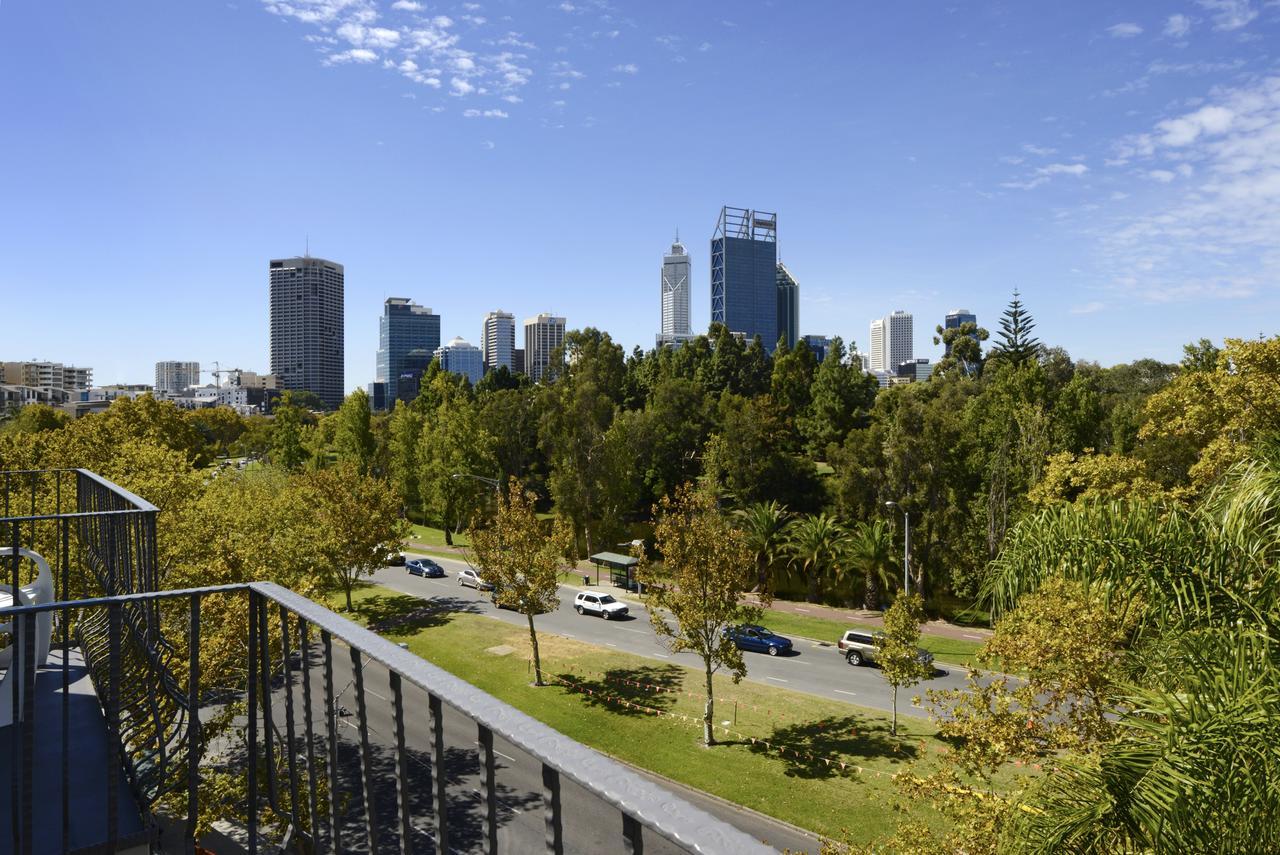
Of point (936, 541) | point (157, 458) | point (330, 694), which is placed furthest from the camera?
point (936, 541)

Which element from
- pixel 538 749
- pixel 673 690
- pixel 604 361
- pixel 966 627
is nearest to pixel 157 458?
pixel 673 690

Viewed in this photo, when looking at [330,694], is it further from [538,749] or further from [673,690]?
[673,690]

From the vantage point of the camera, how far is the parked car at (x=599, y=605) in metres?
31.4

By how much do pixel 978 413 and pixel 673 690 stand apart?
76.8 feet

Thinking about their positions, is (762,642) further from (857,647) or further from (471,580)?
(471,580)

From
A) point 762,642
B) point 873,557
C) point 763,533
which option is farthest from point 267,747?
point 763,533

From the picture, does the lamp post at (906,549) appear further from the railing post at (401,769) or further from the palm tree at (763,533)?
the railing post at (401,769)

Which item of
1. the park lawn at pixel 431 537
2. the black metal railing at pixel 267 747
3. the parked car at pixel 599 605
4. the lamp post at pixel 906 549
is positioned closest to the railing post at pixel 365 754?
the black metal railing at pixel 267 747

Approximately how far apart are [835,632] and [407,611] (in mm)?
17910

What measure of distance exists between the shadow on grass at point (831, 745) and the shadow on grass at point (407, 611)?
52.5 ft

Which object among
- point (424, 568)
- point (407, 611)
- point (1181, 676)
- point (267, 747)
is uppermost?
point (1181, 676)

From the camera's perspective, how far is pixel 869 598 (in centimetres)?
3472

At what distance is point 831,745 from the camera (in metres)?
18.6

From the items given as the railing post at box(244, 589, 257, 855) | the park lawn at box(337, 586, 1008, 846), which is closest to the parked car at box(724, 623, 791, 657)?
the park lawn at box(337, 586, 1008, 846)
